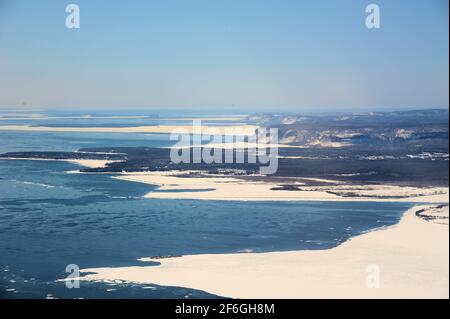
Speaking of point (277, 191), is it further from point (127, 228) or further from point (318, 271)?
point (318, 271)

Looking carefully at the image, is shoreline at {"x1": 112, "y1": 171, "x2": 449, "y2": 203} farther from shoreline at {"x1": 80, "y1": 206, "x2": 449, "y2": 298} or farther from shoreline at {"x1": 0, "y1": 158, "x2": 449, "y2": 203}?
shoreline at {"x1": 80, "y1": 206, "x2": 449, "y2": 298}

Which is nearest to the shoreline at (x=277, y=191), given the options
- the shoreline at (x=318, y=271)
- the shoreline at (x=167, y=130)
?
the shoreline at (x=318, y=271)

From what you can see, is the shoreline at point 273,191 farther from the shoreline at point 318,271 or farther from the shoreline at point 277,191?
the shoreline at point 318,271

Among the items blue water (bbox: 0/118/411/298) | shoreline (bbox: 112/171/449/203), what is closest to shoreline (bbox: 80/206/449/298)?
blue water (bbox: 0/118/411/298)


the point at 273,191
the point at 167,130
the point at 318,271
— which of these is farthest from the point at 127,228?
the point at 167,130
